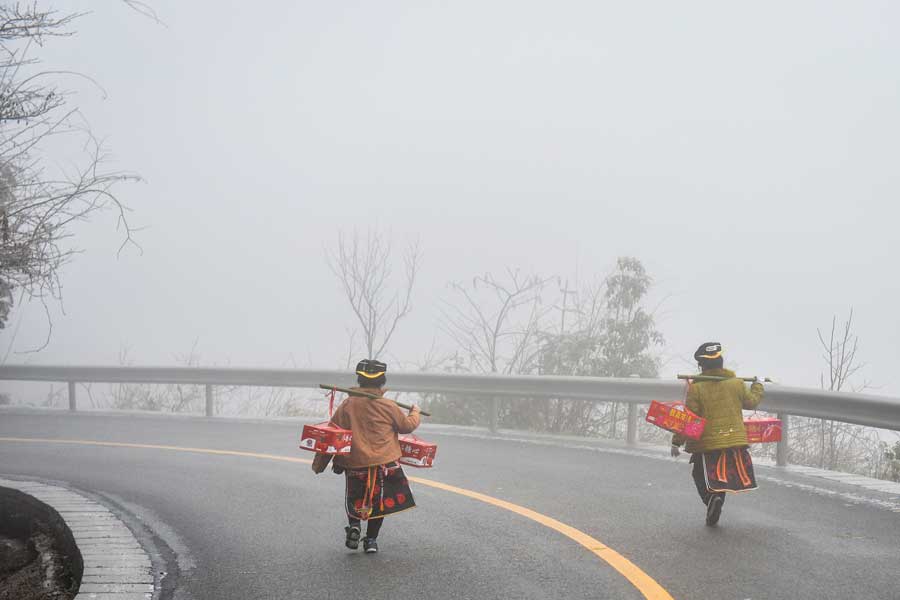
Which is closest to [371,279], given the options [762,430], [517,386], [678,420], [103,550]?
[517,386]

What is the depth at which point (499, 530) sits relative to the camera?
7.22 m

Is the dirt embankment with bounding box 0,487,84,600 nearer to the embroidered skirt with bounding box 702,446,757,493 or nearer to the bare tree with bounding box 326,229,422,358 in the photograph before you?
the embroidered skirt with bounding box 702,446,757,493

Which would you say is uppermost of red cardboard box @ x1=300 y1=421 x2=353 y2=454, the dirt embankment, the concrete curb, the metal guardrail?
the metal guardrail

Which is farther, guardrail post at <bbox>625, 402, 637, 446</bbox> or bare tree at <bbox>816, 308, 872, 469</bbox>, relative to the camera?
bare tree at <bbox>816, 308, 872, 469</bbox>

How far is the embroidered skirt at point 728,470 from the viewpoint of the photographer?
7371 millimetres

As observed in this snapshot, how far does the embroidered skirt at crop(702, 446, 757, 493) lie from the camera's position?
737 centimetres

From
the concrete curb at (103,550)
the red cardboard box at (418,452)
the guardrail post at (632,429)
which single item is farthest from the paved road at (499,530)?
the guardrail post at (632,429)

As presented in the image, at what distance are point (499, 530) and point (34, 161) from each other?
4.13 meters

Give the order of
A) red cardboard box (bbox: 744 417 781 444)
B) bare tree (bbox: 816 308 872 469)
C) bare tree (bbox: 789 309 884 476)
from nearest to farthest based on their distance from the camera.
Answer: red cardboard box (bbox: 744 417 781 444)
bare tree (bbox: 816 308 872 469)
bare tree (bbox: 789 309 884 476)

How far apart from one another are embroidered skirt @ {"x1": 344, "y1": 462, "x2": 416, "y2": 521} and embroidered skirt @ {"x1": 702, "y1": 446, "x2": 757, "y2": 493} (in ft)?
7.52

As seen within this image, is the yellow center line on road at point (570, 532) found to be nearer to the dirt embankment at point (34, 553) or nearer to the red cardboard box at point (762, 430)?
the red cardboard box at point (762, 430)

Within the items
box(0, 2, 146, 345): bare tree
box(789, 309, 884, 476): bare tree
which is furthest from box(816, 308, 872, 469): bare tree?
box(0, 2, 146, 345): bare tree

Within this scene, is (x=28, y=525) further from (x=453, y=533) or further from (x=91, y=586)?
(x=453, y=533)

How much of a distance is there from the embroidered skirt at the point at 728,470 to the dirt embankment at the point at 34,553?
4332mm
